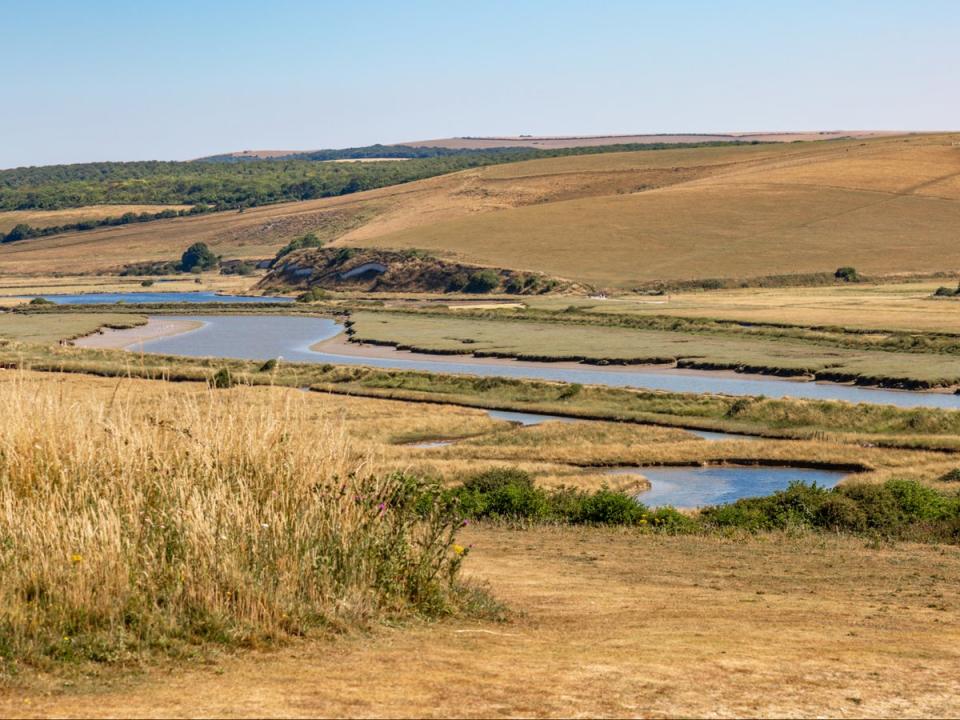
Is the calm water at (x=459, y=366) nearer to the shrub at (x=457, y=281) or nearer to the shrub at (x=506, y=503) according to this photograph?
the shrub at (x=457, y=281)

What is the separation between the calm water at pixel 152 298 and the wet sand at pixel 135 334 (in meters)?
20.7

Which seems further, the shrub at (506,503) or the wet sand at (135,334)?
Result: the wet sand at (135,334)

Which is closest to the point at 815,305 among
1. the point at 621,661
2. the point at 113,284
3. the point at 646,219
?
the point at 646,219

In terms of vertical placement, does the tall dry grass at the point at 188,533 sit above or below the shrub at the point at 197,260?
above

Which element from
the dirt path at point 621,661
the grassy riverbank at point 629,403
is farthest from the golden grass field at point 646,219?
the dirt path at point 621,661

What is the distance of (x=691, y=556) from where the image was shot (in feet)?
54.9

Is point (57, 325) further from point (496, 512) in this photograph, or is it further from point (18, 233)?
point (18, 233)

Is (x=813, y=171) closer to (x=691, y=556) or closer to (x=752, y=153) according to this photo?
(x=752, y=153)

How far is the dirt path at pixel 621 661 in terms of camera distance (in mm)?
7949

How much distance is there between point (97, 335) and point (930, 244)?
6983 cm

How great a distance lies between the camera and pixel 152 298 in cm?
12100

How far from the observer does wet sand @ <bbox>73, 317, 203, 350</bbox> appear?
252 ft

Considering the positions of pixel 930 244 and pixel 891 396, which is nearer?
pixel 891 396

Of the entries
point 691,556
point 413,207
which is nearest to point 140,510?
point 691,556
